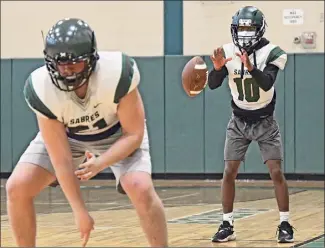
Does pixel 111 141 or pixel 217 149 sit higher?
pixel 111 141

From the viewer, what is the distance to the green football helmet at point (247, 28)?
6359 millimetres

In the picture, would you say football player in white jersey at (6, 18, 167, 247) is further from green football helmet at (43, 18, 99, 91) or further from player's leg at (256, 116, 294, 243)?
player's leg at (256, 116, 294, 243)

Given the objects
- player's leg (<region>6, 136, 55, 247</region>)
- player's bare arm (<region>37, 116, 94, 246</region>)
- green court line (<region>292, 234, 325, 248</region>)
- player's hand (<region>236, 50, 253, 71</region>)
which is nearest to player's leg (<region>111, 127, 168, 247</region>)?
player's bare arm (<region>37, 116, 94, 246</region>)

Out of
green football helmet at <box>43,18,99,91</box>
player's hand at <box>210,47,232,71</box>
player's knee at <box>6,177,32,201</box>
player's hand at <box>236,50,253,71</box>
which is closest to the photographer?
green football helmet at <box>43,18,99,91</box>

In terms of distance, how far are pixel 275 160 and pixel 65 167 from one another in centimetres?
269

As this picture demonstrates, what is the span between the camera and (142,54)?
13.4 metres

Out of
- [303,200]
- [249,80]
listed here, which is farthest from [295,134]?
[249,80]

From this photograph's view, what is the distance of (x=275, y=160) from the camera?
6.54 metres

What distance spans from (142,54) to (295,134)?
2.74 metres

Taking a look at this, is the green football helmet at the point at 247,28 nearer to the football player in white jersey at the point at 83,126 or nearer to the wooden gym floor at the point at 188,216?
the wooden gym floor at the point at 188,216

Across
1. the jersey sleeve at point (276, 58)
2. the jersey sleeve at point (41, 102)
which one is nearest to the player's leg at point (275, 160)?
the jersey sleeve at point (276, 58)

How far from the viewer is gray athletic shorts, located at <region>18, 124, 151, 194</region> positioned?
4.47 metres

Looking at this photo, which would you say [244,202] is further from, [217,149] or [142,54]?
[142,54]

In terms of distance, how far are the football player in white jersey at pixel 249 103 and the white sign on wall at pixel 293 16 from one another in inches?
247
